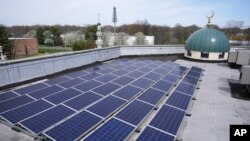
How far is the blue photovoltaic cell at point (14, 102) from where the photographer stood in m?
10.1

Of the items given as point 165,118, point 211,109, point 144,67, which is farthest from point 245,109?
point 144,67

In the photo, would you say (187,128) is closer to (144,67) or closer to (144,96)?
(144,96)

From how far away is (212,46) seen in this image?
95.6 ft

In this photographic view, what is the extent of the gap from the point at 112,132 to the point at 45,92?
6326 millimetres

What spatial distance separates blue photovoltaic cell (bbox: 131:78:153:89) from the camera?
15.2m

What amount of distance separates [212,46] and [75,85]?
77.6 ft

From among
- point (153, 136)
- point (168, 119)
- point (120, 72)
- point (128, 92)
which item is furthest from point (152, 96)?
point (120, 72)

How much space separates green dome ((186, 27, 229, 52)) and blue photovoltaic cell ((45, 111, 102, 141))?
2507 cm

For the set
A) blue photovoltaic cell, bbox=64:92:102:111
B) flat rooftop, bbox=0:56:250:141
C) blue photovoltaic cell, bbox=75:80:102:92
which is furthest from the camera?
blue photovoltaic cell, bbox=75:80:102:92

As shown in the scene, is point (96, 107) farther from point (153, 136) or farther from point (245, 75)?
point (245, 75)

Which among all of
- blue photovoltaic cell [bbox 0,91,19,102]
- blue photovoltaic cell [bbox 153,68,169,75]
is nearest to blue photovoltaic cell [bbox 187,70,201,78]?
blue photovoltaic cell [bbox 153,68,169,75]

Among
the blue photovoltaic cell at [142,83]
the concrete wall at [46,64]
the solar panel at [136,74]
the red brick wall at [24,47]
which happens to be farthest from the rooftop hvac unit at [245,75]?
the red brick wall at [24,47]

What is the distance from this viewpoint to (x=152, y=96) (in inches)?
520

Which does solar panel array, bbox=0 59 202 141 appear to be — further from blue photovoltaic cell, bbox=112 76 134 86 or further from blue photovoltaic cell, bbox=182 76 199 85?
blue photovoltaic cell, bbox=182 76 199 85
